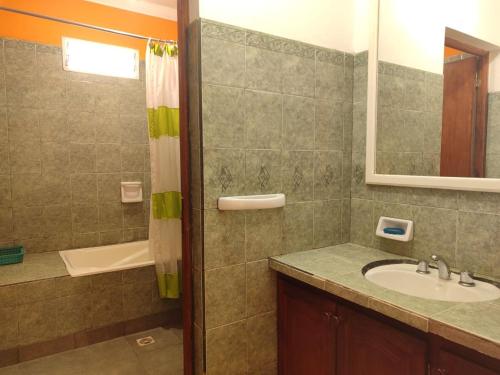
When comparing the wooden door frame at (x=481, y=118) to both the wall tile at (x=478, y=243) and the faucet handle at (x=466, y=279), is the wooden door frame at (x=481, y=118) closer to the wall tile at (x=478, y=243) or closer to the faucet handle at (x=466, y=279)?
the wall tile at (x=478, y=243)

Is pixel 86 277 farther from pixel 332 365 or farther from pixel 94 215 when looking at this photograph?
pixel 332 365

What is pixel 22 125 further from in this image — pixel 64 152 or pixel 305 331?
pixel 305 331

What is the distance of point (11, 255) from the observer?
247 cm

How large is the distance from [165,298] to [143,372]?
0.57 m

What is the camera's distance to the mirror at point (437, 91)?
1.36 m

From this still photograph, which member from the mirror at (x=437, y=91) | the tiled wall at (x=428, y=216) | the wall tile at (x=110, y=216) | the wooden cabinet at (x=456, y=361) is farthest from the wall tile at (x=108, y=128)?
the wooden cabinet at (x=456, y=361)

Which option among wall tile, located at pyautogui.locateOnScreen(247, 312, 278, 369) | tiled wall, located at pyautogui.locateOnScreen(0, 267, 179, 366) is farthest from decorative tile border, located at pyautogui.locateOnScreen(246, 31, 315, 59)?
tiled wall, located at pyautogui.locateOnScreen(0, 267, 179, 366)

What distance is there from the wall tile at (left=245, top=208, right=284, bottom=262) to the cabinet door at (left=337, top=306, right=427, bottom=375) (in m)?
0.45

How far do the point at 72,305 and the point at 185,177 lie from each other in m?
1.37

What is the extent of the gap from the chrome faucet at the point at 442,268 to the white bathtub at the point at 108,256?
6.75 ft

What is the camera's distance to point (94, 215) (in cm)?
302

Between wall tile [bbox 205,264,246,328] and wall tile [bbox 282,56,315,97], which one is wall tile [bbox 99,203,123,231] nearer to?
wall tile [bbox 205,264,246,328]

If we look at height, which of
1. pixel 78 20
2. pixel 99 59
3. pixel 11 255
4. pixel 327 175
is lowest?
pixel 11 255

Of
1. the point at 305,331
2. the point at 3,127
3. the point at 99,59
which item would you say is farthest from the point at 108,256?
the point at 305,331
